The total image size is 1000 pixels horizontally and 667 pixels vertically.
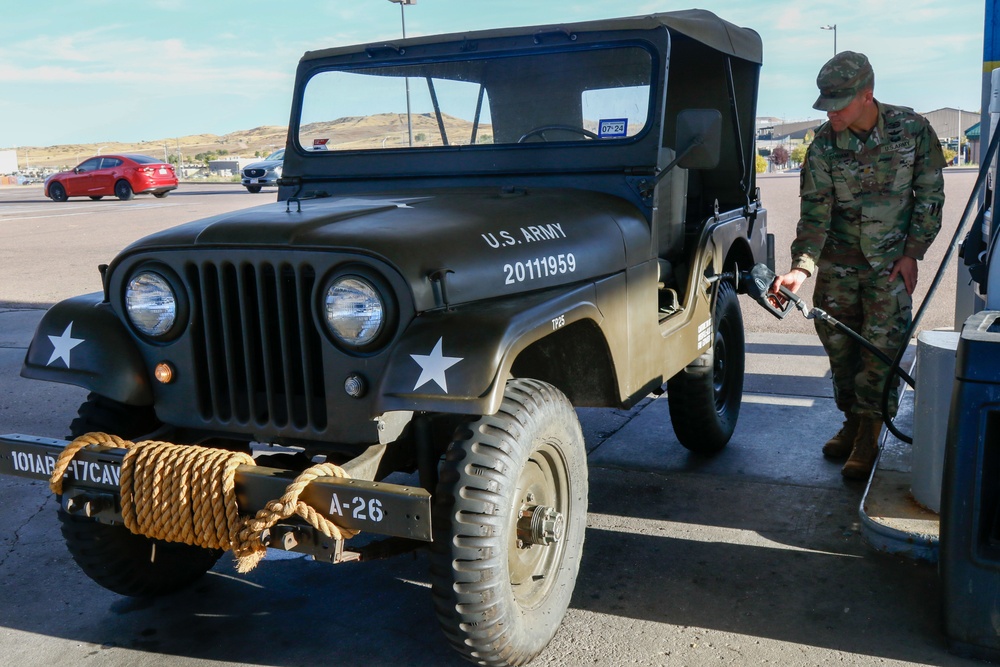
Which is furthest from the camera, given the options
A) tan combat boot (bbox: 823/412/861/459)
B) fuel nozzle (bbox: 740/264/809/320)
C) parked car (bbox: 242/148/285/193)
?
parked car (bbox: 242/148/285/193)

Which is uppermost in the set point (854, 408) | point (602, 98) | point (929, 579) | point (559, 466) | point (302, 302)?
point (602, 98)

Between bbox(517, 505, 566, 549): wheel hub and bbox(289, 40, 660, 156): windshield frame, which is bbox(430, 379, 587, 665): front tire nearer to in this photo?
bbox(517, 505, 566, 549): wheel hub

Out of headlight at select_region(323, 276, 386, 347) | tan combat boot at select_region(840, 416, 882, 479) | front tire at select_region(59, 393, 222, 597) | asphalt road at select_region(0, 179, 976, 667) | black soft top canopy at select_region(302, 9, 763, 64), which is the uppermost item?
black soft top canopy at select_region(302, 9, 763, 64)

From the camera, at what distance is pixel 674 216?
3.99 meters

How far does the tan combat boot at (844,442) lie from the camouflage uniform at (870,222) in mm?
215

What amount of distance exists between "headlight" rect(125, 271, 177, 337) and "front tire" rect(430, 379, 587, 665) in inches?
37.1

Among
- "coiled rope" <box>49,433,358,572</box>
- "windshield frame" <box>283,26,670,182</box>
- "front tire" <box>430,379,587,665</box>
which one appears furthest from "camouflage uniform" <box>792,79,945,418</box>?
"coiled rope" <box>49,433,358,572</box>

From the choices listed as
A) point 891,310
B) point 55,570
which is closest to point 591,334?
point 891,310

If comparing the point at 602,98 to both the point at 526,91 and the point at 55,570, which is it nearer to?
the point at 526,91

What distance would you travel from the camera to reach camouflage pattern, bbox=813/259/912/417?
4203 millimetres

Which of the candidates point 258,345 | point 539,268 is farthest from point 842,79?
point 258,345

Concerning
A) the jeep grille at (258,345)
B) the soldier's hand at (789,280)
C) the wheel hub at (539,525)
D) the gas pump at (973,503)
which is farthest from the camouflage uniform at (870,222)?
the jeep grille at (258,345)

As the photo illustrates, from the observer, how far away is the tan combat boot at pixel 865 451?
426 centimetres

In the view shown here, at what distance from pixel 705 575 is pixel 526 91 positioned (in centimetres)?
200
